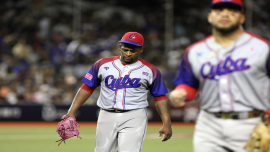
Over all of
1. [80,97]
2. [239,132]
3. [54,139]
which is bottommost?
[54,139]

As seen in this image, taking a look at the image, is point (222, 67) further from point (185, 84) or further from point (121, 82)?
point (121, 82)

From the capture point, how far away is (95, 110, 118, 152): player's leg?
597 centimetres

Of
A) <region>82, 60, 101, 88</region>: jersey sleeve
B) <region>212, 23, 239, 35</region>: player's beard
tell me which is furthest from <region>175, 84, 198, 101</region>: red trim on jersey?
<region>82, 60, 101, 88</region>: jersey sleeve

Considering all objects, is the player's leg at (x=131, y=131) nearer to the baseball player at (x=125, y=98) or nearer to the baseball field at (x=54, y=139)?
the baseball player at (x=125, y=98)

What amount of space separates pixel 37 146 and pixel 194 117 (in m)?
7.87

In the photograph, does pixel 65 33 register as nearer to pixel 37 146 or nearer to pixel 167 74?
pixel 167 74

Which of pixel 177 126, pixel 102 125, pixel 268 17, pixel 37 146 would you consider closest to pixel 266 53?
pixel 102 125

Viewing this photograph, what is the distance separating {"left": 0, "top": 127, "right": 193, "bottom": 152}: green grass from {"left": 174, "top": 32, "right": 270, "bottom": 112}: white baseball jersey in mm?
7476

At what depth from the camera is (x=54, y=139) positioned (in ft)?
44.2

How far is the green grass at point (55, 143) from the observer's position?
37.9ft

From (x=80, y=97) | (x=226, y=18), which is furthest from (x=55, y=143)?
(x=226, y=18)

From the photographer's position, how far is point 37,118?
58.1ft

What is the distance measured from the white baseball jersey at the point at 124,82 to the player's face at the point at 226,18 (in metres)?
2.21

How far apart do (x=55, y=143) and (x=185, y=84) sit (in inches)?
348
